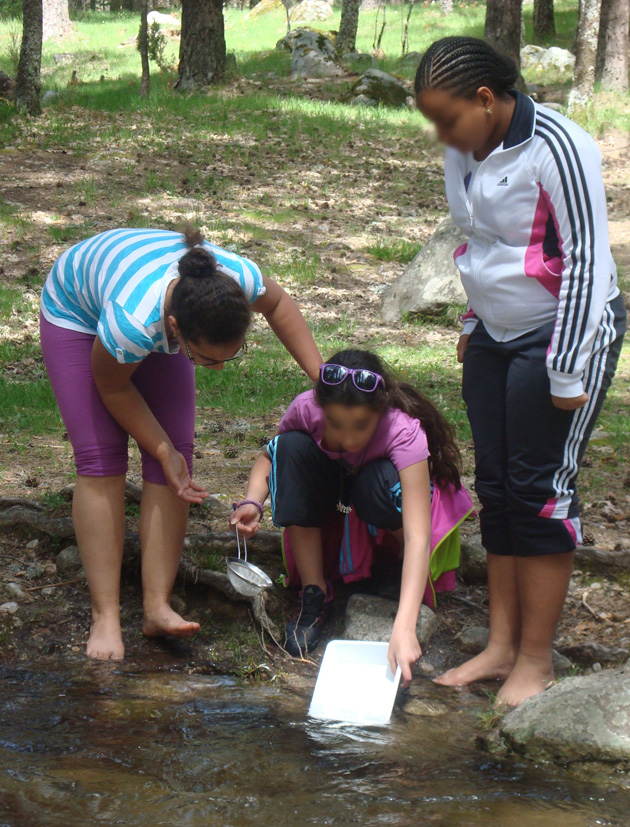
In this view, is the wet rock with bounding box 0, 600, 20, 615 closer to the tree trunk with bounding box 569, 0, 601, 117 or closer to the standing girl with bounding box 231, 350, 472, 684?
the standing girl with bounding box 231, 350, 472, 684

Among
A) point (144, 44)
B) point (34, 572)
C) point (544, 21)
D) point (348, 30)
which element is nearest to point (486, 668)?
point (34, 572)

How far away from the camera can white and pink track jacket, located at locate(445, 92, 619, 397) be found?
1.99 meters

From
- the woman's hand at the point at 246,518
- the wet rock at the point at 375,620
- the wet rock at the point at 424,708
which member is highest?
the woman's hand at the point at 246,518

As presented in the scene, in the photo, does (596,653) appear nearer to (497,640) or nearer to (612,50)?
(497,640)

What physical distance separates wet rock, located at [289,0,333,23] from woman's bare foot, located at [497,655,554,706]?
26678 mm

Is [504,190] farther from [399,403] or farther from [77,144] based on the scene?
[77,144]

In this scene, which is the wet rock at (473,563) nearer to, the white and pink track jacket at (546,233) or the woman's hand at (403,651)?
the woman's hand at (403,651)

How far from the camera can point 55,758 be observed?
212 cm

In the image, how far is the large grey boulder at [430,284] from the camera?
680 centimetres

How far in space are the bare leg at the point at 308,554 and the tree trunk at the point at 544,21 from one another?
2058cm

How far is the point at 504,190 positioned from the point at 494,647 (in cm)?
142

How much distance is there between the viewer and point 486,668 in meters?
2.59

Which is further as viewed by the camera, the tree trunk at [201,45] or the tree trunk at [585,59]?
the tree trunk at [201,45]

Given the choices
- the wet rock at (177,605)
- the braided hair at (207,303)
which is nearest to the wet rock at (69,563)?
the wet rock at (177,605)
